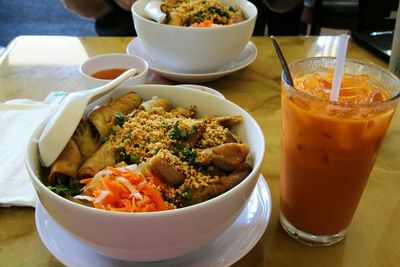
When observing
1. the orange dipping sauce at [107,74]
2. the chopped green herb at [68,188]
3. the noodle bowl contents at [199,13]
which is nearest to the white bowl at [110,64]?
the orange dipping sauce at [107,74]

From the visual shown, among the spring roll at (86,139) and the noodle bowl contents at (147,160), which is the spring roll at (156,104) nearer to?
the noodle bowl contents at (147,160)

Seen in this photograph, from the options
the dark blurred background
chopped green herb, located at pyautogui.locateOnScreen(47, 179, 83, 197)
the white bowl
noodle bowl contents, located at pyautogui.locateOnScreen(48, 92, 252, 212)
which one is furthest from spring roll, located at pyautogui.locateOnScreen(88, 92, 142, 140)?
the dark blurred background

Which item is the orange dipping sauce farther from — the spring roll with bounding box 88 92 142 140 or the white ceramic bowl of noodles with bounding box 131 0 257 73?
the spring roll with bounding box 88 92 142 140

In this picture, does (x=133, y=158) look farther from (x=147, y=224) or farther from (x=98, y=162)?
(x=147, y=224)

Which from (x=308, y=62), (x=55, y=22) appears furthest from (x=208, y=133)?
(x=55, y=22)

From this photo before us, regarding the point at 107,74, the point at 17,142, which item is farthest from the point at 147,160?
the point at 107,74

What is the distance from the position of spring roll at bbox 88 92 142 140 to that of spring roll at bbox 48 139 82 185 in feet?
0.22

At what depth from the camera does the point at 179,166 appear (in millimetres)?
657

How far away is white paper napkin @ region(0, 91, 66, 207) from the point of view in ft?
2.54

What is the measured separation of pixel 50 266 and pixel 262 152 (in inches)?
14.4

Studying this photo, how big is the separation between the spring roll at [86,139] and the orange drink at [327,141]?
0.32m

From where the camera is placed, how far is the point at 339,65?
60 cm

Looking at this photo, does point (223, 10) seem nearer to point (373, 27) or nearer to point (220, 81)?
point (220, 81)

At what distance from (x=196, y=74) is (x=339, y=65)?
62 cm
